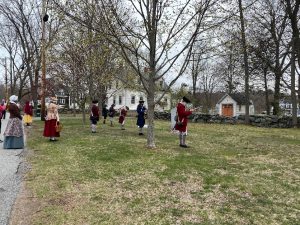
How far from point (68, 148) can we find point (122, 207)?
722 cm

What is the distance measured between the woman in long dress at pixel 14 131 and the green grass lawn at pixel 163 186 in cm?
107

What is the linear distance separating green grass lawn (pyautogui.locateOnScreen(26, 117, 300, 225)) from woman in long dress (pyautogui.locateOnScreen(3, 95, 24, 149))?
3.51ft

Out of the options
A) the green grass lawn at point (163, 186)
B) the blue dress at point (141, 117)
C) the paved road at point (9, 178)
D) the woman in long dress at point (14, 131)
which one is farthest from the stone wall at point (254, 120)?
the paved road at point (9, 178)

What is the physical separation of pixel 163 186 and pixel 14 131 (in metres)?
7.52

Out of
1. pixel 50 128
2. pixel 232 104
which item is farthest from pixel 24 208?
pixel 232 104

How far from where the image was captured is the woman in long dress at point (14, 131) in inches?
568

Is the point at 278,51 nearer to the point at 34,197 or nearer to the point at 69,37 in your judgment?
the point at 69,37

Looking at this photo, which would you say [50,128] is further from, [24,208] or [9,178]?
[24,208]

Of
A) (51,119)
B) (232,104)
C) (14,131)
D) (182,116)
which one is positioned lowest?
(14,131)

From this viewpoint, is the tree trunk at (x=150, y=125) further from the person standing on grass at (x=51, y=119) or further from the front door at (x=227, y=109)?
the front door at (x=227, y=109)

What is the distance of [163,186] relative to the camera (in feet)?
28.7

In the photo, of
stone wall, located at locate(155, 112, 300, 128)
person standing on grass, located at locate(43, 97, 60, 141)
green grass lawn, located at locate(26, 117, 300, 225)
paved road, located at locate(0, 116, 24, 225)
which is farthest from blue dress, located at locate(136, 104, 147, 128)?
stone wall, located at locate(155, 112, 300, 128)

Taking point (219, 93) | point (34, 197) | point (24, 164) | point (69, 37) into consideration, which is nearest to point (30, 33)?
point (69, 37)

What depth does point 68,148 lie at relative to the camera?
14.1 meters
